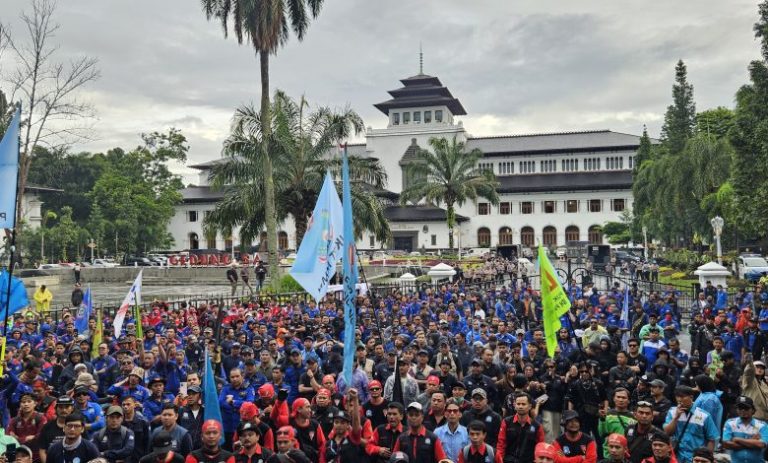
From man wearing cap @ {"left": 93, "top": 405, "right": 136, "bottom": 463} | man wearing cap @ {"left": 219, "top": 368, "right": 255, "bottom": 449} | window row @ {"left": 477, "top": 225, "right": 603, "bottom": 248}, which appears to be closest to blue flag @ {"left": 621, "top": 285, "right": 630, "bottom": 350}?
man wearing cap @ {"left": 219, "top": 368, "right": 255, "bottom": 449}

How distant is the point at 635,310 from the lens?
16906 millimetres

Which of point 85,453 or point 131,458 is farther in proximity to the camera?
point 131,458

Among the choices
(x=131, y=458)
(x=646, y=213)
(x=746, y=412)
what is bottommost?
(x=131, y=458)

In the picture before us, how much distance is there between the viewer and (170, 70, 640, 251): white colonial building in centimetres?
7112

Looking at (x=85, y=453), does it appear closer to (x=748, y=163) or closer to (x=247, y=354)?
(x=247, y=354)

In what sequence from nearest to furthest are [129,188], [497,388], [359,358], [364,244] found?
[497,388], [359,358], [129,188], [364,244]

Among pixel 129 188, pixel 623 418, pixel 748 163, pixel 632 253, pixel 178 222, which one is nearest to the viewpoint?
pixel 623 418

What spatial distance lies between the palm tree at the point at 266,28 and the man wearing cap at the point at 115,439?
57.9 feet

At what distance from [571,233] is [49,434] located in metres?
69.6

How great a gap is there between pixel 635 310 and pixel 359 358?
30.8 ft

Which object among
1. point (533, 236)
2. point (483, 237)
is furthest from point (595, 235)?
point (483, 237)

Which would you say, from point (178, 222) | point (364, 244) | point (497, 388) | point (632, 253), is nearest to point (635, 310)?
point (497, 388)

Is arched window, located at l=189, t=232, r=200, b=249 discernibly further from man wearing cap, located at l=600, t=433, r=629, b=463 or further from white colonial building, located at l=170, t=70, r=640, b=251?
man wearing cap, located at l=600, t=433, r=629, b=463

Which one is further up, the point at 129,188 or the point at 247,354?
the point at 129,188
